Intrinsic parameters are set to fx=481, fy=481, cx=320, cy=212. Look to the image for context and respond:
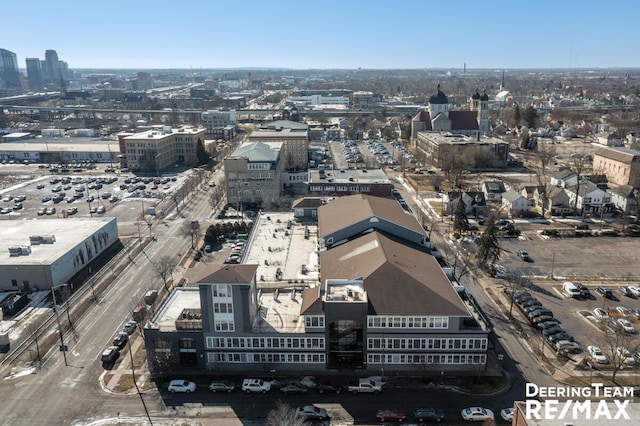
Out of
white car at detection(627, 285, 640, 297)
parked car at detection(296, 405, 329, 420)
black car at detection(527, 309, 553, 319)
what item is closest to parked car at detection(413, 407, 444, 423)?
parked car at detection(296, 405, 329, 420)

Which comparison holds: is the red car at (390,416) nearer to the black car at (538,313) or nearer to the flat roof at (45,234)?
the black car at (538,313)

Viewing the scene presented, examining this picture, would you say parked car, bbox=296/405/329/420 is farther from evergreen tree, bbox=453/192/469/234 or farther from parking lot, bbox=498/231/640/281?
evergreen tree, bbox=453/192/469/234

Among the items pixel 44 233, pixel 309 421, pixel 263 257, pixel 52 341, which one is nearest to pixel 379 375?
pixel 309 421

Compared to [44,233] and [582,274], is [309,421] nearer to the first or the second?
[582,274]

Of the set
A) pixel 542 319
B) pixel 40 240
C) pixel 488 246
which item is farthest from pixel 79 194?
pixel 542 319

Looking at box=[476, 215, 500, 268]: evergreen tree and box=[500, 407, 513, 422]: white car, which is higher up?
box=[476, 215, 500, 268]: evergreen tree

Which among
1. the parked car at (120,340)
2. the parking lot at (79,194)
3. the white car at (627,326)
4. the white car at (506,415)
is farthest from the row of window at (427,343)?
the parking lot at (79,194)

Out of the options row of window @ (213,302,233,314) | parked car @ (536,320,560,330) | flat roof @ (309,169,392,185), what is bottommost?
parked car @ (536,320,560,330)
